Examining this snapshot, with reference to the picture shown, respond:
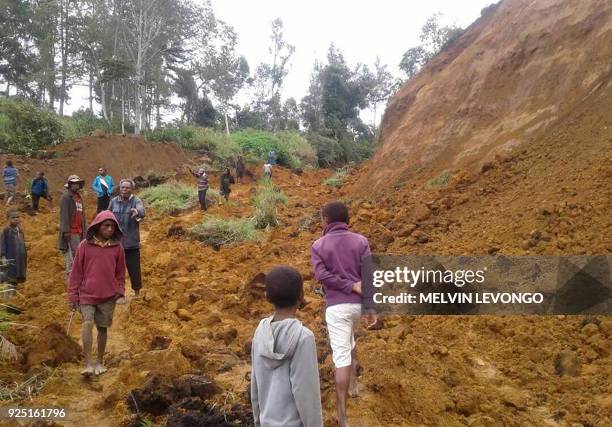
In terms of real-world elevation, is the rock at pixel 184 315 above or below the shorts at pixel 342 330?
below

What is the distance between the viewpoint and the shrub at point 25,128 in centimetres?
1803

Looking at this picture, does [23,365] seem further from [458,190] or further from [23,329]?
[458,190]

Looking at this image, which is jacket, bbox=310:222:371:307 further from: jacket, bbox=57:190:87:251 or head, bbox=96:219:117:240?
jacket, bbox=57:190:87:251

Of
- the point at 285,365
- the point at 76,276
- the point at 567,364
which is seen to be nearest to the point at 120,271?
the point at 76,276

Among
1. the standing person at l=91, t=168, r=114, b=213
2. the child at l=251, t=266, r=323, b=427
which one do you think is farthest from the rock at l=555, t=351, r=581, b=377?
the standing person at l=91, t=168, r=114, b=213

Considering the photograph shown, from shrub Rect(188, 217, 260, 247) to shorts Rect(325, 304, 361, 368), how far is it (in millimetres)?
6599

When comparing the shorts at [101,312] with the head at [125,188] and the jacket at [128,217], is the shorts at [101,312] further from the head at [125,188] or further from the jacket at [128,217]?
the head at [125,188]

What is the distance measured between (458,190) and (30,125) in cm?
1682

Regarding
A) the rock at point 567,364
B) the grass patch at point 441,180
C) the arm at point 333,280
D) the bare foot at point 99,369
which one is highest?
the grass patch at point 441,180

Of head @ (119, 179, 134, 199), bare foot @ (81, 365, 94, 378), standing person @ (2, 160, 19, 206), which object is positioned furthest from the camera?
standing person @ (2, 160, 19, 206)

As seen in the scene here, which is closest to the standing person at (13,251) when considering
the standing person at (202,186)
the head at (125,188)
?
the head at (125,188)

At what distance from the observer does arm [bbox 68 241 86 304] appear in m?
4.21

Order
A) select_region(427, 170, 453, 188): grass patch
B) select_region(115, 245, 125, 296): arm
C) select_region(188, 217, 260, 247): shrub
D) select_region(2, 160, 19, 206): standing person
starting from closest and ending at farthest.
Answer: select_region(115, 245, 125, 296): arm
select_region(188, 217, 260, 247): shrub
select_region(427, 170, 453, 188): grass patch
select_region(2, 160, 19, 206): standing person

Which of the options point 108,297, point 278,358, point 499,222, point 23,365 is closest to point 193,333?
point 108,297
